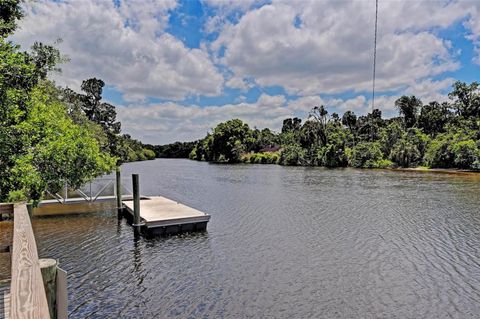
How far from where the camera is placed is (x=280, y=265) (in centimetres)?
1126

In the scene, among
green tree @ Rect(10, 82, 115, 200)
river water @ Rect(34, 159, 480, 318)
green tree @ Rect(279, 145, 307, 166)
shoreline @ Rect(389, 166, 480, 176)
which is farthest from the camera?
green tree @ Rect(279, 145, 307, 166)

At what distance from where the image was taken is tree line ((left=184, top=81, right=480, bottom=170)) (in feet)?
178

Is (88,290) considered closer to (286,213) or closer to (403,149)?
(286,213)

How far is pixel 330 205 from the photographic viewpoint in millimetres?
22469

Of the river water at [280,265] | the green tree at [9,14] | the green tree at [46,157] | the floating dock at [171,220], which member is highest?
the green tree at [9,14]

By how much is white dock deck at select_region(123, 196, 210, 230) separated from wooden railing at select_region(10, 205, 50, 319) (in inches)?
452

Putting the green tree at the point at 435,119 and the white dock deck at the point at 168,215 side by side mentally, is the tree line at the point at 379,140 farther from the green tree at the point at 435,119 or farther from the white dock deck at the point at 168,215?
the white dock deck at the point at 168,215

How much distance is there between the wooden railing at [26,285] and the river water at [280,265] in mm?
5911

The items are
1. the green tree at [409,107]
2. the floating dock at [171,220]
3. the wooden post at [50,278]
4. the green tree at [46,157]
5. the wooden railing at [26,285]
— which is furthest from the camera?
the green tree at [409,107]

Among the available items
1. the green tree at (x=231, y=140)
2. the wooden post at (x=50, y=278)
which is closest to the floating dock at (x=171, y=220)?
the wooden post at (x=50, y=278)

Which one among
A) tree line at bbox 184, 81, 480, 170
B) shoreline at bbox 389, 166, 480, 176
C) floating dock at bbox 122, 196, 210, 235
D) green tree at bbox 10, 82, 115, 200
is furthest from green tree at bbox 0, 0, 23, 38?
shoreline at bbox 389, 166, 480, 176

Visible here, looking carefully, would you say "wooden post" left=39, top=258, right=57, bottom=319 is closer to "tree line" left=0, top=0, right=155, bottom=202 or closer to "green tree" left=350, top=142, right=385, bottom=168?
"tree line" left=0, top=0, right=155, bottom=202

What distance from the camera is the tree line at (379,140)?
2135 inches

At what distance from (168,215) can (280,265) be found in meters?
6.14
